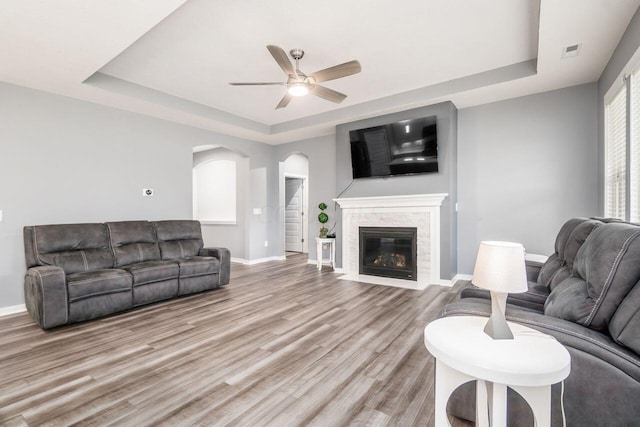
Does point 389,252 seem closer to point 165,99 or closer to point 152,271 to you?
point 152,271

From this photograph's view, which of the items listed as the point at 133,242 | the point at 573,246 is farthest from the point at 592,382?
the point at 133,242

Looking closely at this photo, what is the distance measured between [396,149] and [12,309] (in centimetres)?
554

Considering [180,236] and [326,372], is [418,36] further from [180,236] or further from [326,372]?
[180,236]

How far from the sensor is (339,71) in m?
3.09

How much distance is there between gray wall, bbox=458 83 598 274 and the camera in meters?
3.99

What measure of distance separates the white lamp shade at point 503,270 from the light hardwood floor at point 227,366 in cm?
94

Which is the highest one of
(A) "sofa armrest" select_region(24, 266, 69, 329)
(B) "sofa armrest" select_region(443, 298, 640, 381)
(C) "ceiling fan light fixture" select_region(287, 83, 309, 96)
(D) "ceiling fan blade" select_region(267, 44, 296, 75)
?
(D) "ceiling fan blade" select_region(267, 44, 296, 75)

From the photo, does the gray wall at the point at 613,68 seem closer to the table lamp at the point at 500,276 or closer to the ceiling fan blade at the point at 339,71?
the ceiling fan blade at the point at 339,71

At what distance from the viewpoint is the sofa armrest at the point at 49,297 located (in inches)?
114

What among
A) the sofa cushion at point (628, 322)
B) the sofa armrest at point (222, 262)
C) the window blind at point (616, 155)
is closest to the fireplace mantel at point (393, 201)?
the window blind at point (616, 155)

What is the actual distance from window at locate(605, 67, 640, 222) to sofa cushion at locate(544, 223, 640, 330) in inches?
64.2

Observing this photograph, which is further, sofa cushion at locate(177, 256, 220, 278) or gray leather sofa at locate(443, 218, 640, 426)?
sofa cushion at locate(177, 256, 220, 278)

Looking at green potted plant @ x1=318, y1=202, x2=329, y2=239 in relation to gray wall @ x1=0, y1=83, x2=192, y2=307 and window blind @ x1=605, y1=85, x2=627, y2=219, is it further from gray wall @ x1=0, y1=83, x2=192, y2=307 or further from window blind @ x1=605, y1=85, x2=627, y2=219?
window blind @ x1=605, y1=85, x2=627, y2=219

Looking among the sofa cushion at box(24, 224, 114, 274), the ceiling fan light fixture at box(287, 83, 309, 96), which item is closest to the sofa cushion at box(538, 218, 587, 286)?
the ceiling fan light fixture at box(287, 83, 309, 96)
